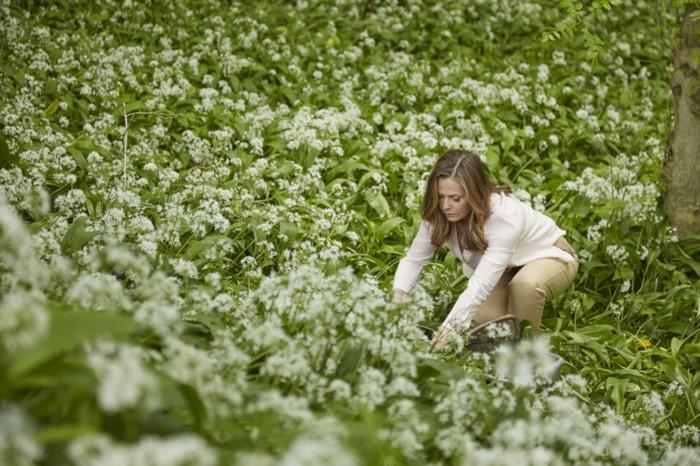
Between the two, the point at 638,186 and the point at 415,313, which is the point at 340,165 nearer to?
the point at 638,186

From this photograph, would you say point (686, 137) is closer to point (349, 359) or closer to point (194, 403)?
point (349, 359)

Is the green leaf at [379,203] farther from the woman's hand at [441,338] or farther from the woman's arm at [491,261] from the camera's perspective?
the woman's hand at [441,338]

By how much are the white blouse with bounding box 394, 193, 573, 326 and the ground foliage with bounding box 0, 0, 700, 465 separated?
16.0 inches

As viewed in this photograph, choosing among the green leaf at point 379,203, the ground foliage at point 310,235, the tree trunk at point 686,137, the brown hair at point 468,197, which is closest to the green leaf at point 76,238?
the ground foliage at point 310,235

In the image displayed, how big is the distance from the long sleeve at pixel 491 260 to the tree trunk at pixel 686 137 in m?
2.15

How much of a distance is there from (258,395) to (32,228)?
2515 millimetres

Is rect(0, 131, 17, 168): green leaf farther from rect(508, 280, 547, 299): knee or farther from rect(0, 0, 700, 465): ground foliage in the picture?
rect(508, 280, 547, 299): knee

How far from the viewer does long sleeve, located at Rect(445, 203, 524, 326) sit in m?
4.79

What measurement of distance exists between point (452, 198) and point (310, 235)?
114cm

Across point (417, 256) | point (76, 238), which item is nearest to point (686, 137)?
point (417, 256)

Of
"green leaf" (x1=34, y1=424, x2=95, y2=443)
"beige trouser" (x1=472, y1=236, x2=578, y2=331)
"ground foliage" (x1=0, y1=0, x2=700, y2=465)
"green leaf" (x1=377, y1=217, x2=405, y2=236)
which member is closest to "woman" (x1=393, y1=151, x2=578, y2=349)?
"beige trouser" (x1=472, y1=236, x2=578, y2=331)

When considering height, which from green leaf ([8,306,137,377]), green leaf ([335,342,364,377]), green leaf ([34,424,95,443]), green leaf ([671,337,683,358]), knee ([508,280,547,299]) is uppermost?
green leaf ([8,306,137,377])

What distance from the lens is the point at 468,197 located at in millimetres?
4938

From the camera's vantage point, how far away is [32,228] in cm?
454
